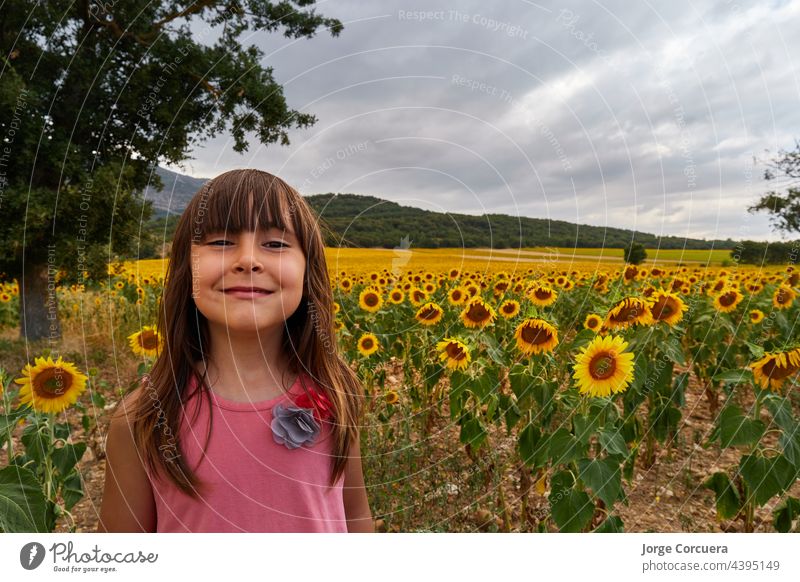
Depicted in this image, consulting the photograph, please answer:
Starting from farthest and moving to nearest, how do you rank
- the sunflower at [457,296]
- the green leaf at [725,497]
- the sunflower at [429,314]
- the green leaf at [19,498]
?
the sunflower at [457,296], the sunflower at [429,314], the green leaf at [725,497], the green leaf at [19,498]

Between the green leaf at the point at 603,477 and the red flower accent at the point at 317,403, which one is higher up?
the red flower accent at the point at 317,403

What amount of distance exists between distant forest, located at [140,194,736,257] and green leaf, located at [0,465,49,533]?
62cm

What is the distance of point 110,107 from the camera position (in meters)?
2.11

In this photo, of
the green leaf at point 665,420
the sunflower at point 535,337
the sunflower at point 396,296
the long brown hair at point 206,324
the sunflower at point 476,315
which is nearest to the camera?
the long brown hair at point 206,324

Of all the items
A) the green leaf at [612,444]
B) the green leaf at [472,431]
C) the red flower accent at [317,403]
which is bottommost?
the green leaf at [472,431]

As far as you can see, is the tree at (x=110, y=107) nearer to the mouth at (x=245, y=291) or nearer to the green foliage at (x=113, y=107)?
the green foliage at (x=113, y=107)

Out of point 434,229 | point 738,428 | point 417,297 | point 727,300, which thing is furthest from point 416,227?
point 727,300

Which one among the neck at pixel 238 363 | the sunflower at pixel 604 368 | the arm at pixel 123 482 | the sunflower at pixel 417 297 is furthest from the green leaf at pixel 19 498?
the sunflower at pixel 417 297

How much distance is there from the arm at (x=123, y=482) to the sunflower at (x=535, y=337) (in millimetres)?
1493

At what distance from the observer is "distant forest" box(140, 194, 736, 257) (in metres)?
1.34

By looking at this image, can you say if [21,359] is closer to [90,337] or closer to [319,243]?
[90,337]

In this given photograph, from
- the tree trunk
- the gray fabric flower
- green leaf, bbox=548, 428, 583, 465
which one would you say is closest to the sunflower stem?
the gray fabric flower

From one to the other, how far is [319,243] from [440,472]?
5.96 feet

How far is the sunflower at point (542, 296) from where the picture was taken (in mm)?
2939
